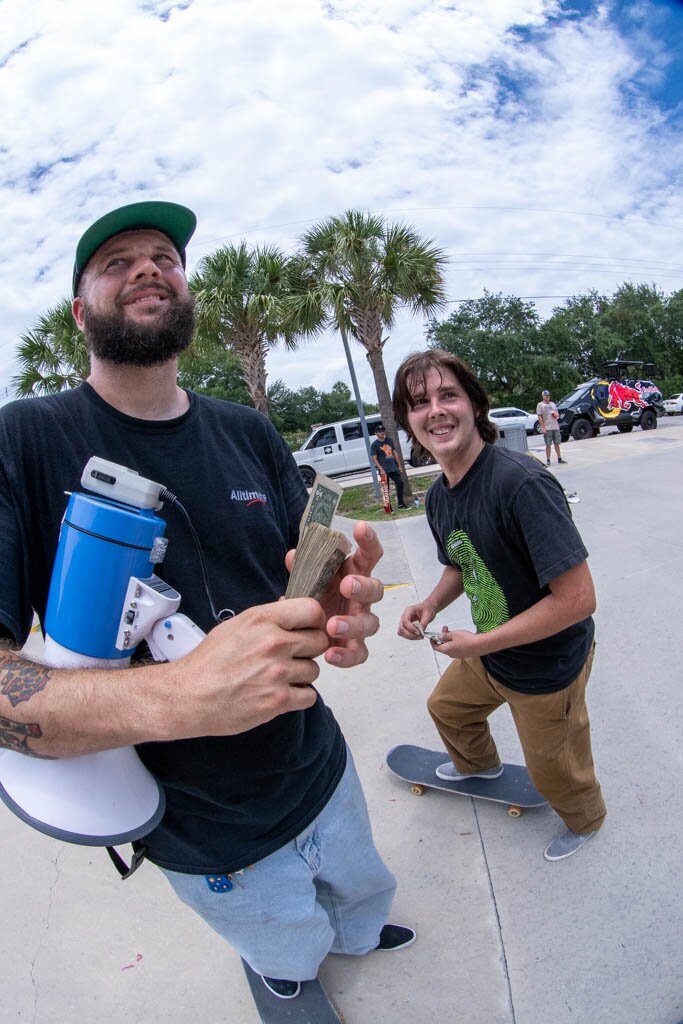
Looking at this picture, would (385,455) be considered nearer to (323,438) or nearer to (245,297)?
(245,297)

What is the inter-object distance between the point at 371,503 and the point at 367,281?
422cm

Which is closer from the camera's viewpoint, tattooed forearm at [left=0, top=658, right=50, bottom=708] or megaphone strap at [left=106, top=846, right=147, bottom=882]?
tattooed forearm at [left=0, top=658, right=50, bottom=708]

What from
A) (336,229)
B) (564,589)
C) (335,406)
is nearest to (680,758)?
(564,589)

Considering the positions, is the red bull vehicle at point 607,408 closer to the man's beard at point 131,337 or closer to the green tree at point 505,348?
the green tree at point 505,348

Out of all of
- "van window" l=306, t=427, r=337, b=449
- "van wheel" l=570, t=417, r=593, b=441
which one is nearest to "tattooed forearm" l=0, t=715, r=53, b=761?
"van window" l=306, t=427, r=337, b=449

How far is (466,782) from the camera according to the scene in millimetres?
2490

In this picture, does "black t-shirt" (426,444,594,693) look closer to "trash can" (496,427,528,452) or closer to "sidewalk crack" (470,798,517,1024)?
"sidewalk crack" (470,798,517,1024)

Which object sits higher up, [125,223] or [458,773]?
[125,223]

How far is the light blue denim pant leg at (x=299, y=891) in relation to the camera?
137cm

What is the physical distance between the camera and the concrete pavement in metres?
1.69

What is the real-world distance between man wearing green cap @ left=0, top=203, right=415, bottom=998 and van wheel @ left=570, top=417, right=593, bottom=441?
19.6m

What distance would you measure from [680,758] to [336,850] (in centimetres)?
180

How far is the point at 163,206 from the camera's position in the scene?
4.28ft

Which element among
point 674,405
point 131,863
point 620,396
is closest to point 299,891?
point 131,863
